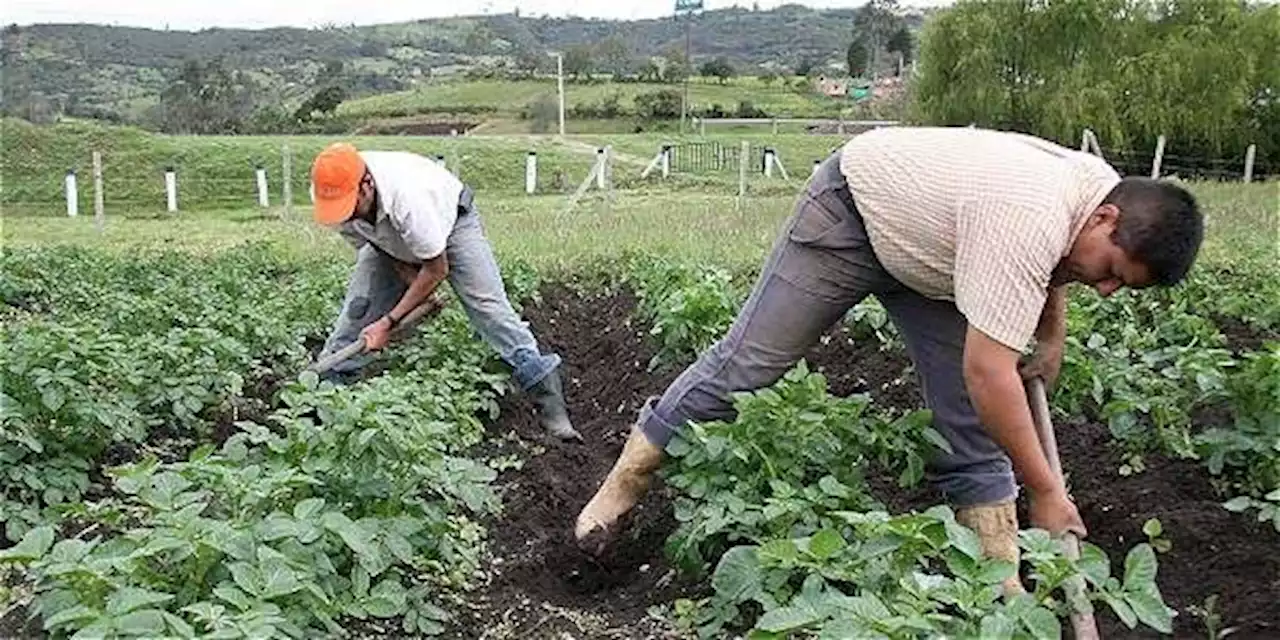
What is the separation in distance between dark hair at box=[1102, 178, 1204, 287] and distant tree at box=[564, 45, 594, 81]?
52673mm

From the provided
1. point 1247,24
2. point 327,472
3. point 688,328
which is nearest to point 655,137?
point 1247,24

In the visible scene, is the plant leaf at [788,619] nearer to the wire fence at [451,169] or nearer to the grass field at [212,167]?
the wire fence at [451,169]

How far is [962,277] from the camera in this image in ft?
8.87

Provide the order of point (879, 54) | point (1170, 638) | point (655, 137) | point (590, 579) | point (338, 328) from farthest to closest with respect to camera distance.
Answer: point (879, 54) < point (655, 137) < point (338, 328) < point (590, 579) < point (1170, 638)

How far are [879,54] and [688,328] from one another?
63984 mm

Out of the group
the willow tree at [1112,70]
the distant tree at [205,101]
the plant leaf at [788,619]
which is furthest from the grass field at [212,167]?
the plant leaf at [788,619]

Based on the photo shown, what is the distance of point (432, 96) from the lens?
5088 cm

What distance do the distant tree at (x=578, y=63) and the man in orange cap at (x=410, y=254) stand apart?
50.1m

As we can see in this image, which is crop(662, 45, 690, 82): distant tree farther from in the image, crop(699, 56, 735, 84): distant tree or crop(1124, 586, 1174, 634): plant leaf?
crop(1124, 586, 1174, 634): plant leaf

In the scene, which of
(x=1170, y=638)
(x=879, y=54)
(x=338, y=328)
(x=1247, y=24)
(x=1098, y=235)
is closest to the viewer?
(x=1098, y=235)

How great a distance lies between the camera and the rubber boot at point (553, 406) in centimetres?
516

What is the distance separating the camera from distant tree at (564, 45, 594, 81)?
5544 cm

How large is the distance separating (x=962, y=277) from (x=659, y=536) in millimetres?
1482

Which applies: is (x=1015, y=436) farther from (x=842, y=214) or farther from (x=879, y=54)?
(x=879, y=54)
